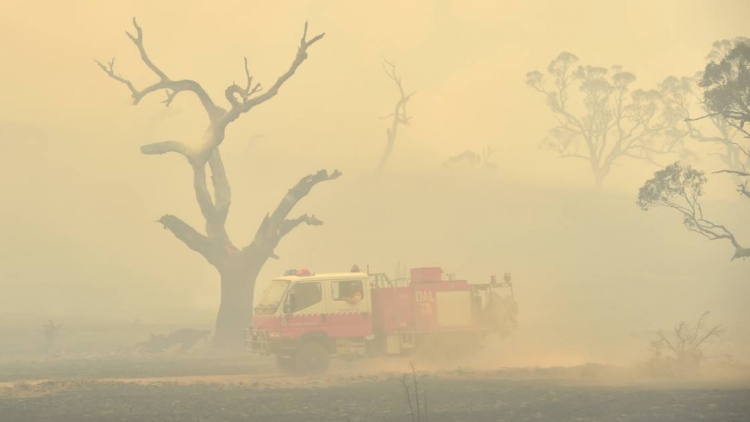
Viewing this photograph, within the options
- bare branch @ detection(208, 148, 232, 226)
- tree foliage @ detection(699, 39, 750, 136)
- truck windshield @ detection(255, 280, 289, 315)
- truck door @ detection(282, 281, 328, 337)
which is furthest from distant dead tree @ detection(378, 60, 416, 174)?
truck door @ detection(282, 281, 328, 337)

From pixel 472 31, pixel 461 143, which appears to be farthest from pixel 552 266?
pixel 472 31

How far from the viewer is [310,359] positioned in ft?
107

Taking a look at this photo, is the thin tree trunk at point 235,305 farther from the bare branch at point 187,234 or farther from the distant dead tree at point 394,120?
the distant dead tree at point 394,120

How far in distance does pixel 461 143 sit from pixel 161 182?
53780mm

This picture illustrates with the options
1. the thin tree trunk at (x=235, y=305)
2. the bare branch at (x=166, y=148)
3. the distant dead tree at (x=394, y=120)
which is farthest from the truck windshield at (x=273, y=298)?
the distant dead tree at (x=394, y=120)

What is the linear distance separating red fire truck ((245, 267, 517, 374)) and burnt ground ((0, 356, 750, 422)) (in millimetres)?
985

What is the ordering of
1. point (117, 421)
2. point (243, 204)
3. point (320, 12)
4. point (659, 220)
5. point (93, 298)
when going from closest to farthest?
1. point (117, 421)
2. point (93, 298)
3. point (659, 220)
4. point (243, 204)
5. point (320, 12)

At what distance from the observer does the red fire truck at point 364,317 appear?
32469 mm

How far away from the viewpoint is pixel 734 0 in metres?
200

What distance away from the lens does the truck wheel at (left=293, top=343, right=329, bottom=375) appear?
107ft

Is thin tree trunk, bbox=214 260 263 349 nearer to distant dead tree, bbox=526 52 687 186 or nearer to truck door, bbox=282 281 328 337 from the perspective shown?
truck door, bbox=282 281 328 337

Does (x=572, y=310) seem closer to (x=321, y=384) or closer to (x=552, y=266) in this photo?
(x=552, y=266)

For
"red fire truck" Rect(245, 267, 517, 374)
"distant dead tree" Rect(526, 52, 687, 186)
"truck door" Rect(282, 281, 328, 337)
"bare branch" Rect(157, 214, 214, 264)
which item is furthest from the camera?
"distant dead tree" Rect(526, 52, 687, 186)

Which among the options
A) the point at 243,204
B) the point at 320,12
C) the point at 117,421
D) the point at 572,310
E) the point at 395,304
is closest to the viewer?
the point at 117,421
